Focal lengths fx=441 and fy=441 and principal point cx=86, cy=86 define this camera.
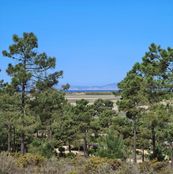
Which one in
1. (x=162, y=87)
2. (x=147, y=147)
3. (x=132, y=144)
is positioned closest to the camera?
(x=162, y=87)

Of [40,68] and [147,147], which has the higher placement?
[40,68]

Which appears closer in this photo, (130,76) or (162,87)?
(162,87)

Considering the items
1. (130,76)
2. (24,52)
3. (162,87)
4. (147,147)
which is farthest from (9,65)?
(147,147)

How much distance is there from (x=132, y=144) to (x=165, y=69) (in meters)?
11.3

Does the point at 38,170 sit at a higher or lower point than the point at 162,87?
lower

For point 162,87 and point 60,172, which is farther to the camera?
point 162,87

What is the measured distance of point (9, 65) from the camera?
3441cm

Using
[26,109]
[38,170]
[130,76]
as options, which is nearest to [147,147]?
[130,76]

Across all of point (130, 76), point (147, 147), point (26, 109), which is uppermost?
point (130, 76)

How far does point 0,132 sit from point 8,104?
505 inches

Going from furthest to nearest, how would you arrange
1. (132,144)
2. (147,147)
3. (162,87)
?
1. (147,147)
2. (132,144)
3. (162,87)

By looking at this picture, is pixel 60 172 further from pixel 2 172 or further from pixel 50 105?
pixel 50 105

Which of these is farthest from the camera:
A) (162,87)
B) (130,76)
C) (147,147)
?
(147,147)

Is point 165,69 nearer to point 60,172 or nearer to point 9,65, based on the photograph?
point 9,65
